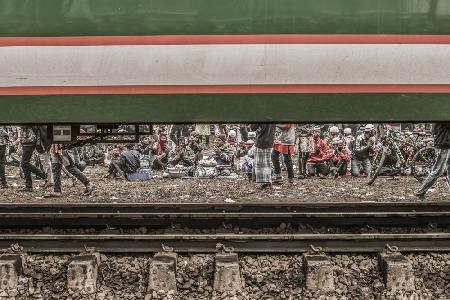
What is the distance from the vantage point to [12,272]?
4.34 metres

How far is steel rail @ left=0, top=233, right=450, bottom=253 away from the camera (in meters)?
4.75

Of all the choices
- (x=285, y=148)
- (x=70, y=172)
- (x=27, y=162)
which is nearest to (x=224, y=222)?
(x=70, y=172)

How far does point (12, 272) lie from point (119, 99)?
62.3 inches

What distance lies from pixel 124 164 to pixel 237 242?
771cm

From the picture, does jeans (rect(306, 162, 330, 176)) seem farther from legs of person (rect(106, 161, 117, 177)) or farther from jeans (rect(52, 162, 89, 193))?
jeans (rect(52, 162, 89, 193))

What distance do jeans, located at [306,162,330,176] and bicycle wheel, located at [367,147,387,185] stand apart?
3.07 feet

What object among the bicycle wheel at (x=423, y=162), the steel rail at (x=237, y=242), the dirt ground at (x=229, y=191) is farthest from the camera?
the bicycle wheel at (x=423, y=162)

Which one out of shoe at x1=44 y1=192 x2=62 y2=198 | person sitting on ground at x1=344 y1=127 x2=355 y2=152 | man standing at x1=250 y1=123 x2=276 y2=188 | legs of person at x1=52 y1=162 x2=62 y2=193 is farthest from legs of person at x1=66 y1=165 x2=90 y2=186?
person sitting on ground at x1=344 y1=127 x2=355 y2=152

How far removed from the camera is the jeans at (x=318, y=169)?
481 inches

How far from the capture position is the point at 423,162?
453 inches

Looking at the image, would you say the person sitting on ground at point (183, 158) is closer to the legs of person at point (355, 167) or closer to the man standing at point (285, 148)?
the man standing at point (285, 148)

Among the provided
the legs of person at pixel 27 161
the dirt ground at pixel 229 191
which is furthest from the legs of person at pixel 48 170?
the legs of person at pixel 27 161

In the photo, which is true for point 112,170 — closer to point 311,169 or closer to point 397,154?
point 311,169

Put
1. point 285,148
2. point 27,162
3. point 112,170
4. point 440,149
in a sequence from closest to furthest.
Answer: point 440,149, point 27,162, point 285,148, point 112,170
